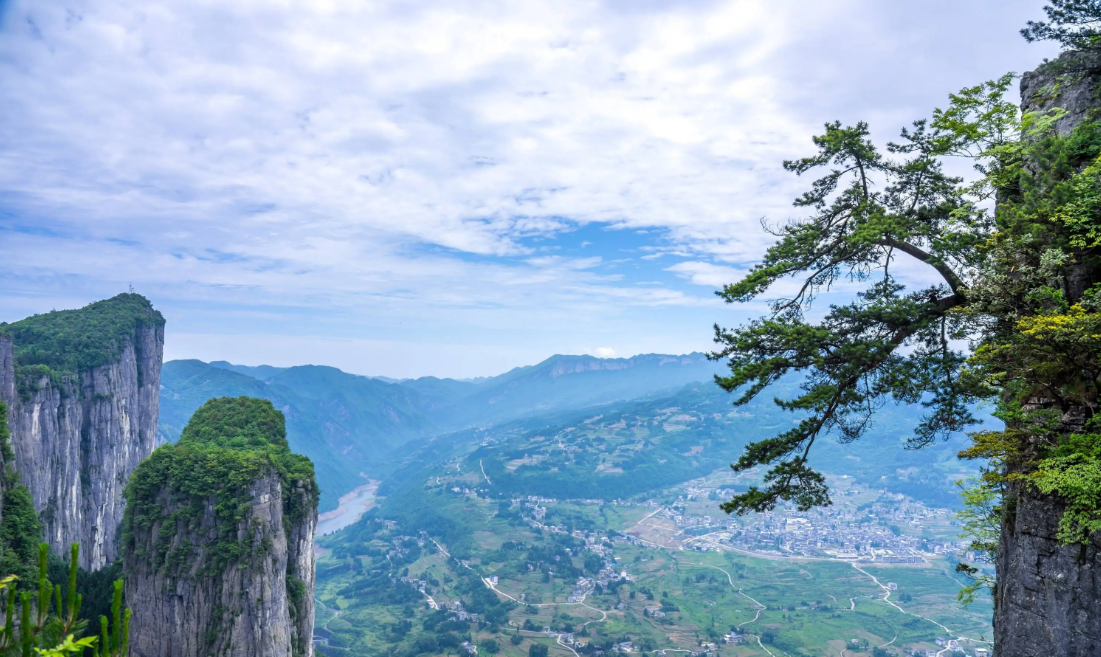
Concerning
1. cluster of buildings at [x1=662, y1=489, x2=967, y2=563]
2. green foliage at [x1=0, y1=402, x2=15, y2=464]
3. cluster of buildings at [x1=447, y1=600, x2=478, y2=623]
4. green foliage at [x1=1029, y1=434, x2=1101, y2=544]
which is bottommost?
cluster of buildings at [x1=447, y1=600, x2=478, y2=623]

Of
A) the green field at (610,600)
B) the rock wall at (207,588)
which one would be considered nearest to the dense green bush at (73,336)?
the rock wall at (207,588)

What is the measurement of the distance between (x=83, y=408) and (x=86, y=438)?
3364 mm

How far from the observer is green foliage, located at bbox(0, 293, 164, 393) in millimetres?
57469

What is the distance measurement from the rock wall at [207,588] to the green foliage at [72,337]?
30.6 meters

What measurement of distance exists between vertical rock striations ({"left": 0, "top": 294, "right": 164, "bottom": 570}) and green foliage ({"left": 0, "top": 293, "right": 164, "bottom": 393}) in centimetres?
9

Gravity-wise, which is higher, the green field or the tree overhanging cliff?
the tree overhanging cliff

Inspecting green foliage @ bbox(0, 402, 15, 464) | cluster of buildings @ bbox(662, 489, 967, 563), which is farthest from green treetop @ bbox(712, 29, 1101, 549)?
cluster of buildings @ bbox(662, 489, 967, 563)

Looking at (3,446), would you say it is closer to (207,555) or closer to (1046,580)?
(207,555)

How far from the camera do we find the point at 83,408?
60.8 m

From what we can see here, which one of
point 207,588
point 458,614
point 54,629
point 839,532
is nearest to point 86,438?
point 207,588

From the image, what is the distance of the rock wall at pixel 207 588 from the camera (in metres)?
31.4

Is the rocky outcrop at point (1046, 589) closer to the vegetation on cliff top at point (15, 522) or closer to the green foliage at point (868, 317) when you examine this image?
the green foliage at point (868, 317)

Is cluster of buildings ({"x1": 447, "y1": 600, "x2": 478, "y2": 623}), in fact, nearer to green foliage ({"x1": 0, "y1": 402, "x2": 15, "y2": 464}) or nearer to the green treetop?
green foliage ({"x1": 0, "y1": 402, "x2": 15, "y2": 464})

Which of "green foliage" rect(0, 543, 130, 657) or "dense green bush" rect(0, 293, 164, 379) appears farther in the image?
"dense green bush" rect(0, 293, 164, 379)
